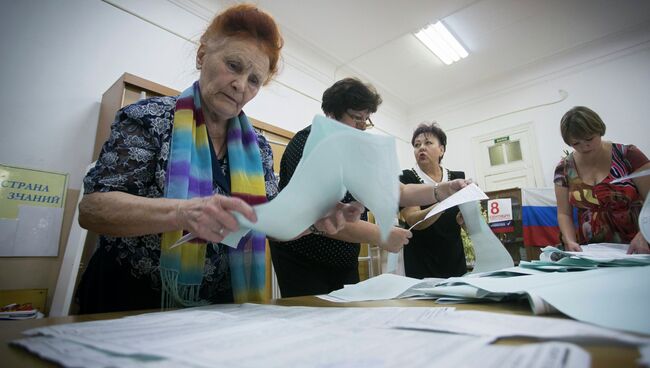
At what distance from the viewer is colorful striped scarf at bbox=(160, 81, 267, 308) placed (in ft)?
1.94

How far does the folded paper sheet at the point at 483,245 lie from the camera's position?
0.84m

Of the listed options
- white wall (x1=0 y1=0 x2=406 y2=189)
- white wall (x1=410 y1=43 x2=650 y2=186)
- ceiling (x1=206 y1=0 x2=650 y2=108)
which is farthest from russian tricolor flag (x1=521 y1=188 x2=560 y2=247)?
white wall (x1=0 y1=0 x2=406 y2=189)

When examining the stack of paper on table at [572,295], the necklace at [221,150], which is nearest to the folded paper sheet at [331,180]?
the stack of paper on table at [572,295]

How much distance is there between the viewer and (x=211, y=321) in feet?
1.19

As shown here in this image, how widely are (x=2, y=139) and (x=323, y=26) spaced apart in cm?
276

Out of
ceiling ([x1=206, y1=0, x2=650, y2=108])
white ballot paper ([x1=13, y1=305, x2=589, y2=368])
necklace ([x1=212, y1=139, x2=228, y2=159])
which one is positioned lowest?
white ballot paper ([x1=13, y1=305, x2=589, y2=368])

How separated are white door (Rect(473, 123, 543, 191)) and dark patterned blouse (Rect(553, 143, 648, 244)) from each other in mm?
2901

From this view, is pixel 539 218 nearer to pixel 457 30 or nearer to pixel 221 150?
pixel 457 30

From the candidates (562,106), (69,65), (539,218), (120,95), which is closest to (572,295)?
(120,95)

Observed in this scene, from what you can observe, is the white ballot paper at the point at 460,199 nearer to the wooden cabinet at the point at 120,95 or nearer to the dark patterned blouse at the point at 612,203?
the dark patterned blouse at the point at 612,203

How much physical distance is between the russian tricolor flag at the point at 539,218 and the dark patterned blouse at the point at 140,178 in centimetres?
343

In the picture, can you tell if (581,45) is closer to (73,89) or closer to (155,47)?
(155,47)

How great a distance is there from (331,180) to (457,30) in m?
3.75

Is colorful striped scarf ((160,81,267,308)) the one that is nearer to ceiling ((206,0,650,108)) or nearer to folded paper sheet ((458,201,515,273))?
folded paper sheet ((458,201,515,273))
